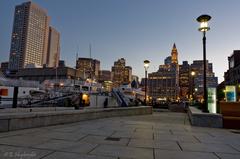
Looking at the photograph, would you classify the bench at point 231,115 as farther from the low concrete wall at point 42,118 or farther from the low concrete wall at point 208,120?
the low concrete wall at point 42,118

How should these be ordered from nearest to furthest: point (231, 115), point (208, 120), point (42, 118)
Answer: point (42, 118), point (231, 115), point (208, 120)

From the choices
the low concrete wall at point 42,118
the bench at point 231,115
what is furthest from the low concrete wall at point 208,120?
the low concrete wall at point 42,118

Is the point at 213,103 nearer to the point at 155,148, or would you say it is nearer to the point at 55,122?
the point at 155,148

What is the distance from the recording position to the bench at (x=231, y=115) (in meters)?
11.8

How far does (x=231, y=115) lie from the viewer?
11906 millimetres

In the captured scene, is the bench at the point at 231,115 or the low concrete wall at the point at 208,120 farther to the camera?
the low concrete wall at the point at 208,120

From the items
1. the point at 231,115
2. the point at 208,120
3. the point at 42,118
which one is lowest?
the point at 208,120

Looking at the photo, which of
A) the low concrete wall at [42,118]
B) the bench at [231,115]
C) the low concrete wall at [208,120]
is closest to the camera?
the low concrete wall at [42,118]

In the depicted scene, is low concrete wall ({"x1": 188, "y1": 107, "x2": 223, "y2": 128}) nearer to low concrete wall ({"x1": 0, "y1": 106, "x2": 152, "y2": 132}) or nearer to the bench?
the bench

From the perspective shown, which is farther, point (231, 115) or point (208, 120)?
point (208, 120)

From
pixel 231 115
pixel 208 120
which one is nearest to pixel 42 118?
pixel 208 120

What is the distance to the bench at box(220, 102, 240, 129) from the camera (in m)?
11.8

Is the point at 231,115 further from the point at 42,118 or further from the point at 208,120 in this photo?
the point at 42,118

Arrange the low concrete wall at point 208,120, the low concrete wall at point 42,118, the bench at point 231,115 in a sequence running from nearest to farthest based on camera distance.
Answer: the low concrete wall at point 42,118 → the bench at point 231,115 → the low concrete wall at point 208,120
